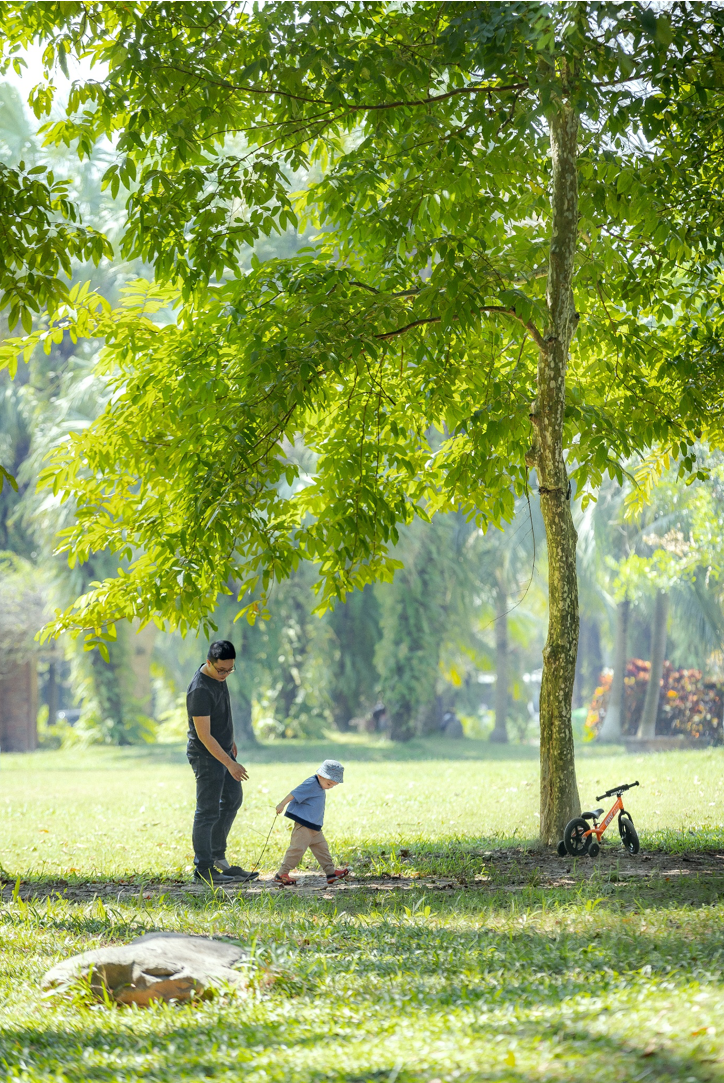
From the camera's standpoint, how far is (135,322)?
833 centimetres

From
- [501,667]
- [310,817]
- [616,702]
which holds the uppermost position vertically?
[501,667]

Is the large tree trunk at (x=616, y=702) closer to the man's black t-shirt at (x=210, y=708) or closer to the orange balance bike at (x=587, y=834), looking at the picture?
the orange balance bike at (x=587, y=834)

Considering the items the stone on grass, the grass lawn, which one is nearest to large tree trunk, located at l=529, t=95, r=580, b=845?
the grass lawn

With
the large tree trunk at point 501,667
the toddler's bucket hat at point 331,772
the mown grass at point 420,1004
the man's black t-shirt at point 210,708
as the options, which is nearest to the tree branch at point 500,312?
the man's black t-shirt at point 210,708

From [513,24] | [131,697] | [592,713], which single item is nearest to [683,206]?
[513,24]

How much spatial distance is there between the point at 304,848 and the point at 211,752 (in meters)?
A: 1.02

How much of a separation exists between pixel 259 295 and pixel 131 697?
23.3m

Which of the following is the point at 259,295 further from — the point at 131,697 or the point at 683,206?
the point at 131,697

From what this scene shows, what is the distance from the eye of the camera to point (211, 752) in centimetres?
731

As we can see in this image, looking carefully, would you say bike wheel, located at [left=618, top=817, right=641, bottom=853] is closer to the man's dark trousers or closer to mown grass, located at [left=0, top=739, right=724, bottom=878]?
mown grass, located at [left=0, top=739, right=724, bottom=878]

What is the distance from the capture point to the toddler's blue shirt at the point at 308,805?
7.30m

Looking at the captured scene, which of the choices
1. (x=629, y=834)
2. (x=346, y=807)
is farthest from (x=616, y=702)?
(x=629, y=834)

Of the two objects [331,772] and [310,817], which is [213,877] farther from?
[331,772]

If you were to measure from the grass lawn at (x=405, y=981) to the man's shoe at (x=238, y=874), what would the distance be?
2.30 feet
